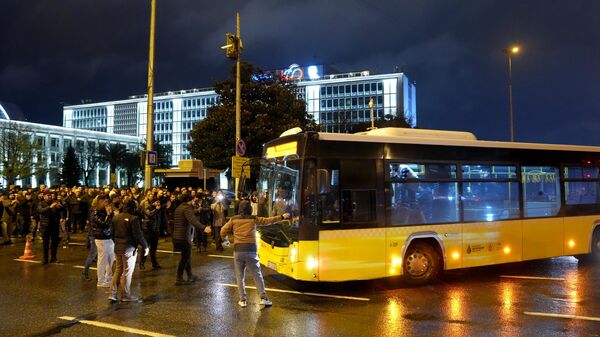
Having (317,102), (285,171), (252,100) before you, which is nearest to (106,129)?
(317,102)

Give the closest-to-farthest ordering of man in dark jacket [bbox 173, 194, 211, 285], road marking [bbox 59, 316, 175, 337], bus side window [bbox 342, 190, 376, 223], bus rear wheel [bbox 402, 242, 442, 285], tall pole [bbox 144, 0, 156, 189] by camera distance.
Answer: road marking [bbox 59, 316, 175, 337], bus side window [bbox 342, 190, 376, 223], bus rear wheel [bbox 402, 242, 442, 285], man in dark jacket [bbox 173, 194, 211, 285], tall pole [bbox 144, 0, 156, 189]

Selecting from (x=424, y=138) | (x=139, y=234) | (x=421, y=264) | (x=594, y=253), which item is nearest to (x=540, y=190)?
(x=594, y=253)

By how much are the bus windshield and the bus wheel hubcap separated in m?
2.58

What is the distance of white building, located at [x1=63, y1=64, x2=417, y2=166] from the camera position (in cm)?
11288

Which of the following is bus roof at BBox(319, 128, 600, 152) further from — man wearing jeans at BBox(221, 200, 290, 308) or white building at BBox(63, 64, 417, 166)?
white building at BBox(63, 64, 417, 166)

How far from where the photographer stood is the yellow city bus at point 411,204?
857cm

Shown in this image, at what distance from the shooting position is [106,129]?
147000 millimetres

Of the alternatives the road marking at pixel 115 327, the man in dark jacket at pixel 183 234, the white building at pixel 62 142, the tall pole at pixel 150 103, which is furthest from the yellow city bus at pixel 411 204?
the white building at pixel 62 142

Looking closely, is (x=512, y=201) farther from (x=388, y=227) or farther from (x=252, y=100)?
(x=252, y=100)

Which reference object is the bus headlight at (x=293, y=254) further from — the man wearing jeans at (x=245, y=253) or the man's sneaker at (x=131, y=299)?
the man's sneaker at (x=131, y=299)

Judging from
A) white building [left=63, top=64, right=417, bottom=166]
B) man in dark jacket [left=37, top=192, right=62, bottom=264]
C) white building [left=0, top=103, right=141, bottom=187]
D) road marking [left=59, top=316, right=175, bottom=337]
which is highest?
white building [left=63, top=64, right=417, bottom=166]

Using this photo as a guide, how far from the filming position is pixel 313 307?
797 cm

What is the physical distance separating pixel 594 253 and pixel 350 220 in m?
7.52

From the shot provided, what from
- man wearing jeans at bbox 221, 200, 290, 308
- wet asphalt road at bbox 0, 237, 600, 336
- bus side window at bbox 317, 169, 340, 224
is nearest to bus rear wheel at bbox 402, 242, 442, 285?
wet asphalt road at bbox 0, 237, 600, 336
